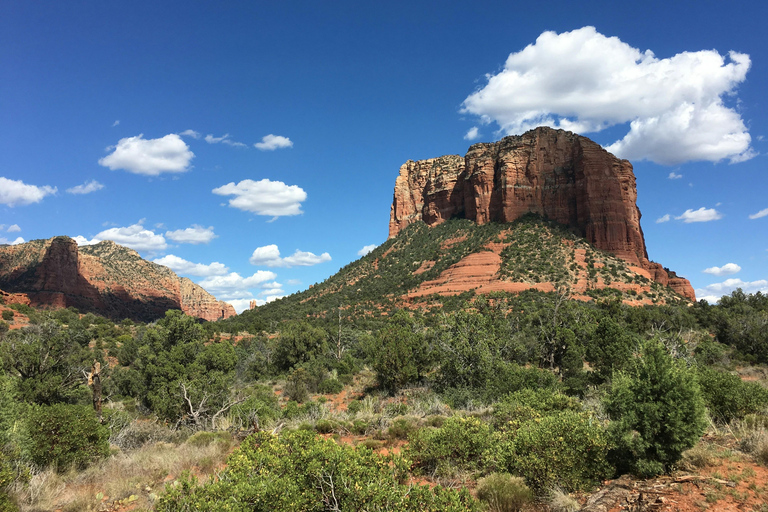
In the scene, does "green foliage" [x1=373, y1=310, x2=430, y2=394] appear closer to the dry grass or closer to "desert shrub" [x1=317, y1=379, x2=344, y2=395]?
"desert shrub" [x1=317, y1=379, x2=344, y2=395]

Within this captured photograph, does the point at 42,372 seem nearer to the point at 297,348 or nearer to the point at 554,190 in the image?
the point at 297,348

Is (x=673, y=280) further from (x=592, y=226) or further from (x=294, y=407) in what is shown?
(x=294, y=407)

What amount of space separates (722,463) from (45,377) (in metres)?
21.9

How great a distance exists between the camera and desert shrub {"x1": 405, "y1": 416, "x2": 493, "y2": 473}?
949cm

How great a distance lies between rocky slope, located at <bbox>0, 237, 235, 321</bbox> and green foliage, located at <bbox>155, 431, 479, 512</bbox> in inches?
3270

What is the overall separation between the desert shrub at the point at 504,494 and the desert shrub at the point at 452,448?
1597mm

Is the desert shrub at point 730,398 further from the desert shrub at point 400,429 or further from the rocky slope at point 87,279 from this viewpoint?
the rocky slope at point 87,279

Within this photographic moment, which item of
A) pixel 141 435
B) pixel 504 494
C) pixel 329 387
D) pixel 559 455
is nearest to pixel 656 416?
pixel 559 455

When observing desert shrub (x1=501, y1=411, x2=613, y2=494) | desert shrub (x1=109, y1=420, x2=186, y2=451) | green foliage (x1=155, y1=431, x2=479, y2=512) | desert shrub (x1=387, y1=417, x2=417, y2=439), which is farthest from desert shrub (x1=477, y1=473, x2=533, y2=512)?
desert shrub (x1=109, y1=420, x2=186, y2=451)

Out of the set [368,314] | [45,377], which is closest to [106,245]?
[368,314]

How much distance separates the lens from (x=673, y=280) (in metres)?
65.6

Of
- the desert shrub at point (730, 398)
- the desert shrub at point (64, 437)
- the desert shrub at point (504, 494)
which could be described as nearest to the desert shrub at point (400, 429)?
the desert shrub at point (504, 494)

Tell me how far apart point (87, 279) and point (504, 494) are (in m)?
113

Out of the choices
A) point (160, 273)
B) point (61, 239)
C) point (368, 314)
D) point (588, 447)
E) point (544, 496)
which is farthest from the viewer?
point (160, 273)
